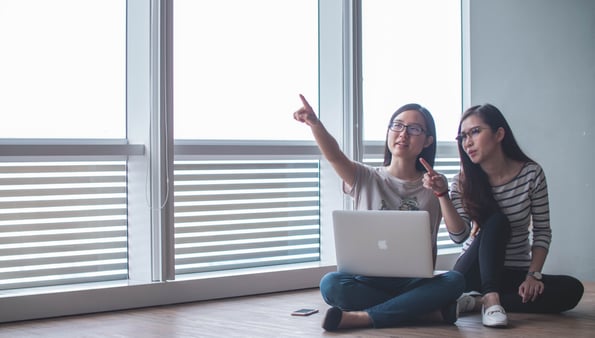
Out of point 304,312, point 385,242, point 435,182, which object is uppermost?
point 435,182

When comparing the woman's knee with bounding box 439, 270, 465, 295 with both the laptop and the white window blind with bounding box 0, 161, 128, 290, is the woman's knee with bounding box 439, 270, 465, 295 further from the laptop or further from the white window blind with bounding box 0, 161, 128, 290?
the white window blind with bounding box 0, 161, 128, 290

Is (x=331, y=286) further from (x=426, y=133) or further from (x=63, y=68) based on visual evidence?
(x=63, y=68)

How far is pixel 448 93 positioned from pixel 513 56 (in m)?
0.48

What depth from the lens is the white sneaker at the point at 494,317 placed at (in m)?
2.98

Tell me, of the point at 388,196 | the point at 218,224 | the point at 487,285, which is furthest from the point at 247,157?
the point at 487,285

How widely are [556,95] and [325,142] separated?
199cm

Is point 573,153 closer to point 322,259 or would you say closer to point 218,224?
point 322,259

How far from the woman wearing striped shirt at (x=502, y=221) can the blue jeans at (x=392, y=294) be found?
0.25 m

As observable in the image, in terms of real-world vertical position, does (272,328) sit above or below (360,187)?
below

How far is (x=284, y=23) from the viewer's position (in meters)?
4.27

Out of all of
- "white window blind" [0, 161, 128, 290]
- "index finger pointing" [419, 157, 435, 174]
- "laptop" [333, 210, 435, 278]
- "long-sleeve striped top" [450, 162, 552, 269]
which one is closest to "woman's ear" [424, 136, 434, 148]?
"index finger pointing" [419, 157, 435, 174]

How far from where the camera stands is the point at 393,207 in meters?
3.23

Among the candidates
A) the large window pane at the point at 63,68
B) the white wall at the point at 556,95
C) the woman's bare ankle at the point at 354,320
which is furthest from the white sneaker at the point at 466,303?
the large window pane at the point at 63,68

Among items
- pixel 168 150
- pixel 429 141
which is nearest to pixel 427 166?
pixel 429 141
